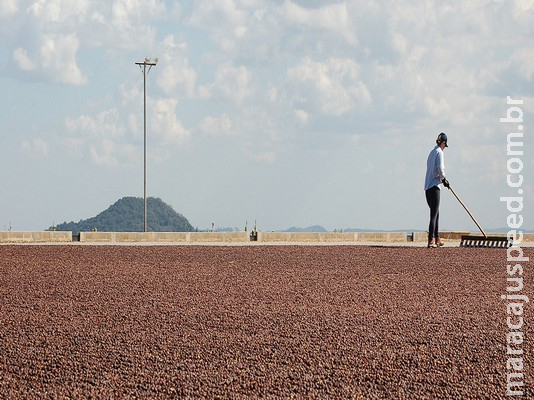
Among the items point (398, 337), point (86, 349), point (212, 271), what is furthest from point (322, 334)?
point (212, 271)

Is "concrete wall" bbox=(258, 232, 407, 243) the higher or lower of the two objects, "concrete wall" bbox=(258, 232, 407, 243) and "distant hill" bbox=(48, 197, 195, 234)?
the lower

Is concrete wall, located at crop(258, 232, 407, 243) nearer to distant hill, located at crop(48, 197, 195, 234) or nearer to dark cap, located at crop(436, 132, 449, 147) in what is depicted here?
dark cap, located at crop(436, 132, 449, 147)

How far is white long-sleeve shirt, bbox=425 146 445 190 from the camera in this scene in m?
18.7

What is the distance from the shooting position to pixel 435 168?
1875 centimetres

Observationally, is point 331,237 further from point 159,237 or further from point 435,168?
point 435,168

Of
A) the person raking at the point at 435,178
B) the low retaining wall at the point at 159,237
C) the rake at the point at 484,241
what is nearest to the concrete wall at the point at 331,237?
the low retaining wall at the point at 159,237

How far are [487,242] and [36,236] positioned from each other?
12189 mm

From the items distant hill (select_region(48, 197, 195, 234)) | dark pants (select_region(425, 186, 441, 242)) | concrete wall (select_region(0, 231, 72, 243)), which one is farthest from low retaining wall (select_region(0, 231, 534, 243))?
distant hill (select_region(48, 197, 195, 234))

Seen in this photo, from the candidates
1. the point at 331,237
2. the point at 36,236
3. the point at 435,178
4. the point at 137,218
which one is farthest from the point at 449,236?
the point at 137,218

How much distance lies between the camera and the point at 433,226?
19.0 meters

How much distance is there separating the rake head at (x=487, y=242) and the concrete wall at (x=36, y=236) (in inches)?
420

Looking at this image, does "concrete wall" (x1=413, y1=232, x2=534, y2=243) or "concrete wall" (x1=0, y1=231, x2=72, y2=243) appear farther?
"concrete wall" (x1=413, y1=232, x2=534, y2=243)

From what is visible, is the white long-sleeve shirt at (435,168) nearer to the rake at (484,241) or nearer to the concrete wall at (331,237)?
the rake at (484,241)

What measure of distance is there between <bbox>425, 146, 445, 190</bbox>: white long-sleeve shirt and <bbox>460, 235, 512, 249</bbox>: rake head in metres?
2.53
